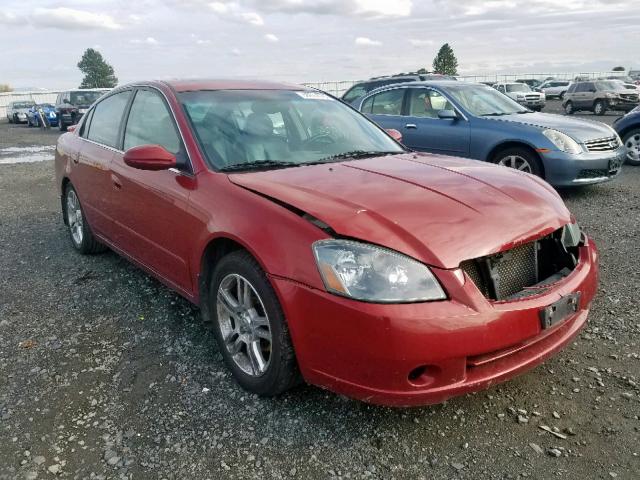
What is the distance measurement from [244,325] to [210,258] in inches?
17.6

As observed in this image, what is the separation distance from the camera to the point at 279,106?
3646 millimetres

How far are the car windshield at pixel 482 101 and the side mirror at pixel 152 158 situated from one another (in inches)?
219

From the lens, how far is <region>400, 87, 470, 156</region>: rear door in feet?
24.6

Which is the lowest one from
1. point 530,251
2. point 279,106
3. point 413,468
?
point 413,468

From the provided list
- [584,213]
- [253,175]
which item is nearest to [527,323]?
[253,175]

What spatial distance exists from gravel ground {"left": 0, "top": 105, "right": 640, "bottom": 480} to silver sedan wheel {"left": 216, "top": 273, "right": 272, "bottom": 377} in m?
0.17

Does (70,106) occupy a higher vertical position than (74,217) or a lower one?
higher

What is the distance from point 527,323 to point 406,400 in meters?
0.61

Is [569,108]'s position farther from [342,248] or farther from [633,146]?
[342,248]

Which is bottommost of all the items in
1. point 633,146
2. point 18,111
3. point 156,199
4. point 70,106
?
point 633,146

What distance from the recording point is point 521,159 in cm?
703

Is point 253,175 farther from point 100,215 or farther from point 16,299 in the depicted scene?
point 16,299

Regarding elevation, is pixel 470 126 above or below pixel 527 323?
above

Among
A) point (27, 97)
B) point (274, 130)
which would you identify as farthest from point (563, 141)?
point (27, 97)
